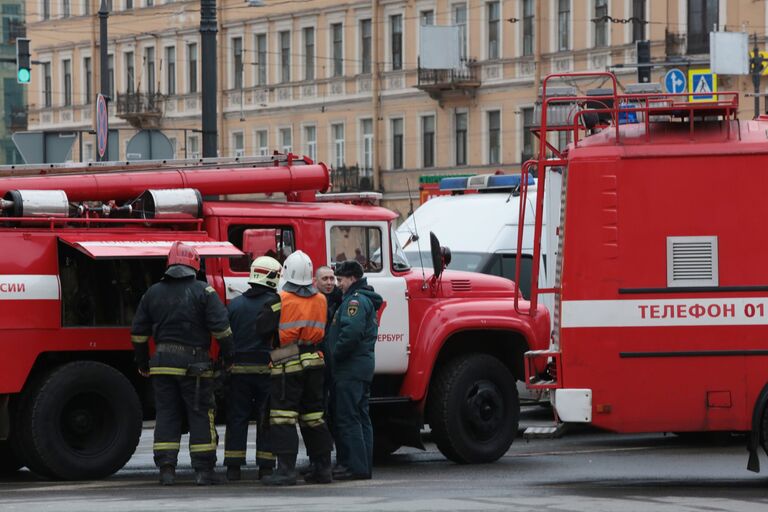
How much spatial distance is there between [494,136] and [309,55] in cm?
885

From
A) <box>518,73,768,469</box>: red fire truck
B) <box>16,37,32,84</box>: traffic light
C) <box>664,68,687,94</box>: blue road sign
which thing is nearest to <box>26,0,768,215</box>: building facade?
<box>664,68,687,94</box>: blue road sign

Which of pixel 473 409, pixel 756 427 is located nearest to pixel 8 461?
pixel 473 409

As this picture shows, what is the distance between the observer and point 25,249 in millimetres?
14352

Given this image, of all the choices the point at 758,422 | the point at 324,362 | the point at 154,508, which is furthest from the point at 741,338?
the point at 154,508

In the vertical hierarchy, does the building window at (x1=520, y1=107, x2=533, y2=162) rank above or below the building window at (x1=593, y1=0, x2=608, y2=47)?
below

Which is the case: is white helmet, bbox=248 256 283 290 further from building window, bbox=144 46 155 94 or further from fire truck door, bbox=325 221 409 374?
building window, bbox=144 46 155 94

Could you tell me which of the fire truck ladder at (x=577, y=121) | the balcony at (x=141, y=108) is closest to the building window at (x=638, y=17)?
the balcony at (x=141, y=108)

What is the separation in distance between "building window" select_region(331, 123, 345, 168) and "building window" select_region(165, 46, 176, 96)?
8302 millimetres

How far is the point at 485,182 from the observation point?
78.7 feet

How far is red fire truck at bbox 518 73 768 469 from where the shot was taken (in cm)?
1341

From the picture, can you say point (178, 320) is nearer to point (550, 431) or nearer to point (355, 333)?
point (355, 333)

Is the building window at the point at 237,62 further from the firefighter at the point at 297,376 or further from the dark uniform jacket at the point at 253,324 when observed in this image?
the firefighter at the point at 297,376

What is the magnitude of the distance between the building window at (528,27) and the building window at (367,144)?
7.04 metres

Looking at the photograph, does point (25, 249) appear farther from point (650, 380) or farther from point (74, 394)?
point (650, 380)
